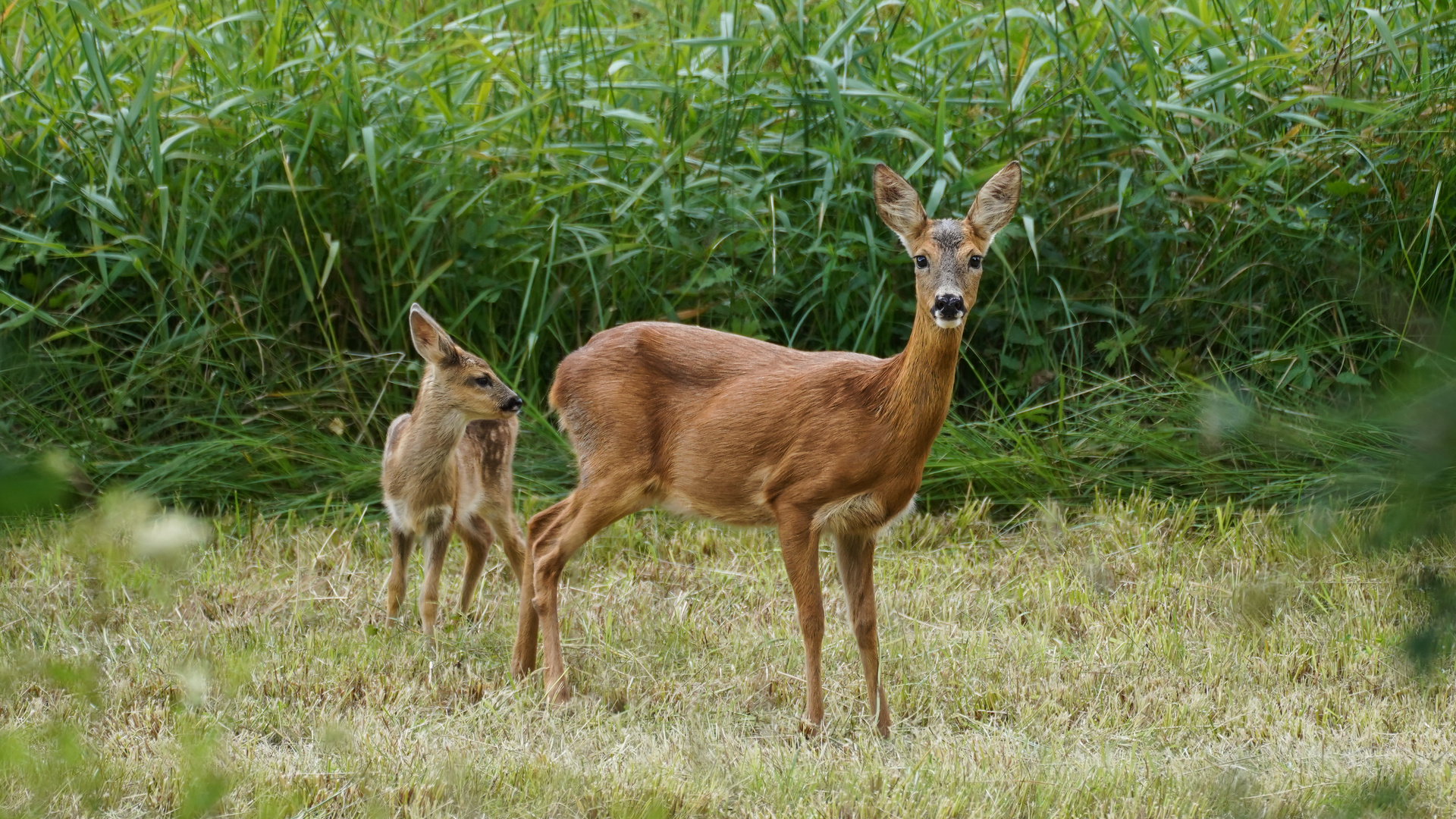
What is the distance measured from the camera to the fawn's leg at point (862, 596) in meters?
4.24

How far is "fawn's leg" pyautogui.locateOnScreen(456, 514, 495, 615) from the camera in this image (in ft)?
17.3

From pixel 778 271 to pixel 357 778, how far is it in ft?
11.3

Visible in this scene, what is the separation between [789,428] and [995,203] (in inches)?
33.5

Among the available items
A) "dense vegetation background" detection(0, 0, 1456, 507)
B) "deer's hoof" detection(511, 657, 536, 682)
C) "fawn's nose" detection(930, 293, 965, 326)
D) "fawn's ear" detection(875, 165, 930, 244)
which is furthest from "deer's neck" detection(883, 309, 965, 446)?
"dense vegetation background" detection(0, 0, 1456, 507)

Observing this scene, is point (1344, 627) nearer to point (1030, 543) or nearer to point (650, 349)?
point (1030, 543)

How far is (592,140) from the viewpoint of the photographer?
22.2 feet

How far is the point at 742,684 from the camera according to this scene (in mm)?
4480

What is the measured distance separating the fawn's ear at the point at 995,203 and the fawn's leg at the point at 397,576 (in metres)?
2.23

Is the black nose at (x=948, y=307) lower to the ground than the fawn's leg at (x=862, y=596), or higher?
higher

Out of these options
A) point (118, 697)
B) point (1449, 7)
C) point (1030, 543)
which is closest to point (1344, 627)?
point (1030, 543)

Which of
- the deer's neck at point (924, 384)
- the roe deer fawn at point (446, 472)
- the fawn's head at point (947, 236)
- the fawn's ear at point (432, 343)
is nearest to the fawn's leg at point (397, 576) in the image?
the roe deer fawn at point (446, 472)

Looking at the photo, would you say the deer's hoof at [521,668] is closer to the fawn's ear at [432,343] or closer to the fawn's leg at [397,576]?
the fawn's leg at [397,576]

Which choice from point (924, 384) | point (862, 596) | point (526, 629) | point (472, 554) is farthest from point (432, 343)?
point (924, 384)

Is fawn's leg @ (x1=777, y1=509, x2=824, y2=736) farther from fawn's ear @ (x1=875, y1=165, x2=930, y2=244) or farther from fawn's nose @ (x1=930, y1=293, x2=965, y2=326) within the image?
fawn's ear @ (x1=875, y1=165, x2=930, y2=244)
